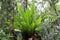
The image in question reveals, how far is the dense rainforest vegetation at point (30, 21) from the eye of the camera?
7.73 feet

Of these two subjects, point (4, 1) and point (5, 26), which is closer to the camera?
point (5, 26)

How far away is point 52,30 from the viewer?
271 centimetres

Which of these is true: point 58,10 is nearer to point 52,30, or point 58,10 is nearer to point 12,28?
point 52,30

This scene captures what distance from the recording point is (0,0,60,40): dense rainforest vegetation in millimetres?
2357

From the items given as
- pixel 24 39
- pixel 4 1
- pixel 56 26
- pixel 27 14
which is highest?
pixel 4 1

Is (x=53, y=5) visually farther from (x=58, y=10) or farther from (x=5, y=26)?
(x=5, y=26)

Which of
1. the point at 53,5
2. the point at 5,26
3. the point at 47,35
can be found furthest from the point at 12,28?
the point at 53,5

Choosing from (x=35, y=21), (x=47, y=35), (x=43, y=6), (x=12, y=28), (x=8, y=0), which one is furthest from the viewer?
(x=43, y=6)

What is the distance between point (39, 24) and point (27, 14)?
264mm

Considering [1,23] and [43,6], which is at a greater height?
[43,6]

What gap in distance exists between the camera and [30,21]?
241cm

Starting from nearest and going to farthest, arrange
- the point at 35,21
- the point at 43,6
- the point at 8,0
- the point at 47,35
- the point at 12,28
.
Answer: the point at 12,28, the point at 35,21, the point at 47,35, the point at 8,0, the point at 43,6

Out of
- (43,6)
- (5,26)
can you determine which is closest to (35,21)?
(5,26)

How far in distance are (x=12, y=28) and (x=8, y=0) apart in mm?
865
